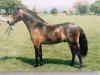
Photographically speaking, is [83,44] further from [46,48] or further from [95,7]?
[95,7]

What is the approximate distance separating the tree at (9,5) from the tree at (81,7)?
44.7 inches

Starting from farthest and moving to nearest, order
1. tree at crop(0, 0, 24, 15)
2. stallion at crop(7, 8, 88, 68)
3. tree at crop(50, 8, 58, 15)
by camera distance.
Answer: tree at crop(50, 8, 58, 15) → tree at crop(0, 0, 24, 15) → stallion at crop(7, 8, 88, 68)

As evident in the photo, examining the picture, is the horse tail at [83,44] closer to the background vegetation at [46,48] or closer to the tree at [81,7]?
the background vegetation at [46,48]

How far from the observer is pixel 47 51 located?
5367mm

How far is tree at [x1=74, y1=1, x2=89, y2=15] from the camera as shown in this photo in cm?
552

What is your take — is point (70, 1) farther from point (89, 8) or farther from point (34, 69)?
point (34, 69)

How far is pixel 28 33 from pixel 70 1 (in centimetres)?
108

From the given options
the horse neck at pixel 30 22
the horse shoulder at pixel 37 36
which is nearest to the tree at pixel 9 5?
the horse neck at pixel 30 22

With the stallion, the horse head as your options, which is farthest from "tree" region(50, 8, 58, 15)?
the horse head

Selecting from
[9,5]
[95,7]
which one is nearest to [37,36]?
[9,5]

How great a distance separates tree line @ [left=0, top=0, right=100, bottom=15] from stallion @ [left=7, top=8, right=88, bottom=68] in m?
0.16

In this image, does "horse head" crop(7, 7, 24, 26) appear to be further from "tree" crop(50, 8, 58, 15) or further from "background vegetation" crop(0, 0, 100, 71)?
"tree" crop(50, 8, 58, 15)

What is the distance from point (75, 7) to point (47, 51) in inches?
42.8

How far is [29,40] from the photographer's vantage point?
527 cm
